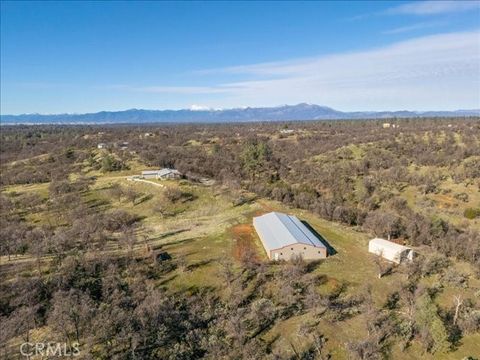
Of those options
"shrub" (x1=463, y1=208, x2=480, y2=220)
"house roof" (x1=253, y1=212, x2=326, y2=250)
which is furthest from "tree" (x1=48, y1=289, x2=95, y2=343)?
"shrub" (x1=463, y1=208, x2=480, y2=220)

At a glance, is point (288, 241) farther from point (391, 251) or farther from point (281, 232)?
point (391, 251)

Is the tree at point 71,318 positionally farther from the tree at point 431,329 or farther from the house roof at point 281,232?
the tree at point 431,329

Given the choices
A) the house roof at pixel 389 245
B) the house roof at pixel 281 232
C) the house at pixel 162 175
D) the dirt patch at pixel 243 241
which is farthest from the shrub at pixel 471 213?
the house at pixel 162 175

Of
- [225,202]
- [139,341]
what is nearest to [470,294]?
[139,341]

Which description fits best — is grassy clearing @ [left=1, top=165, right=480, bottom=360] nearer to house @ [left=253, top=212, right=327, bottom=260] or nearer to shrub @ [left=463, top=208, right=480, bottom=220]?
house @ [left=253, top=212, right=327, bottom=260]

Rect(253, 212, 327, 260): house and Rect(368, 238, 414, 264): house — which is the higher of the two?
Rect(253, 212, 327, 260): house

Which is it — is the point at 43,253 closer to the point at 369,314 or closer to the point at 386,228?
the point at 369,314

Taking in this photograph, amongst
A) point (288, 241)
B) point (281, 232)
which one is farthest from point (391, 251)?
point (281, 232)

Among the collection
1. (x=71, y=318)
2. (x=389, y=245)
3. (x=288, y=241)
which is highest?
(x=288, y=241)
